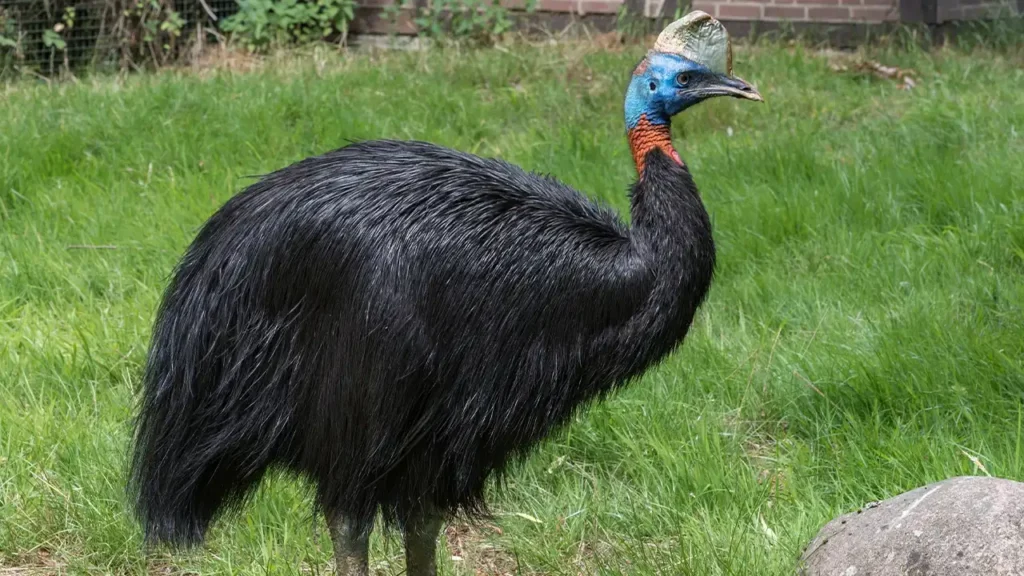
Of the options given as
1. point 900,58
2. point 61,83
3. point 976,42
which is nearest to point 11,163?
point 61,83

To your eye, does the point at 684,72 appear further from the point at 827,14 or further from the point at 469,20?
the point at 827,14

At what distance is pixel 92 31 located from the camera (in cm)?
847

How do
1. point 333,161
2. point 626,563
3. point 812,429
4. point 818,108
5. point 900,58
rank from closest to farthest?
point 333,161
point 626,563
point 812,429
point 818,108
point 900,58

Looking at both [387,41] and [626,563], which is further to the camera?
[387,41]

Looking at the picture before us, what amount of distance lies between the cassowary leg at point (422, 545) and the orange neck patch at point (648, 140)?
924mm

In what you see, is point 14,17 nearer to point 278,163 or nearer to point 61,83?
point 61,83

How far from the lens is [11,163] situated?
18.1 ft

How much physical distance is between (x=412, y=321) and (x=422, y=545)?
2.06 ft

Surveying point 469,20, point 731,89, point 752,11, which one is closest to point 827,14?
point 752,11

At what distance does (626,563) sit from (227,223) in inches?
50.6

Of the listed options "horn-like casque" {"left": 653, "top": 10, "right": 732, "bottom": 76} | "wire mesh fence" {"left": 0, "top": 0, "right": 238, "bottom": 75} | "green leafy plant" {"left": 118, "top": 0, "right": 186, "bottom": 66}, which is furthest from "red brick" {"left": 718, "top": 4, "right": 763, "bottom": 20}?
"horn-like casque" {"left": 653, "top": 10, "right": 732, "bottom": 76}

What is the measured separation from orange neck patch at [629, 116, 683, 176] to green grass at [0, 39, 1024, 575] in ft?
3.31

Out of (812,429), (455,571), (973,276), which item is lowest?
(455,571)

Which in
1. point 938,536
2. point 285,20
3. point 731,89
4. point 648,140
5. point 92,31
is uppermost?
point 731,89
